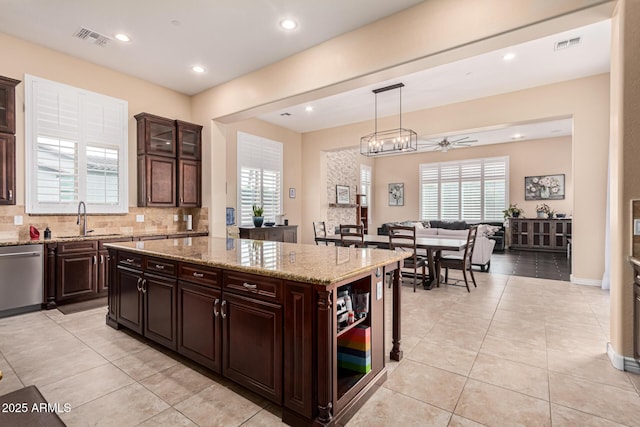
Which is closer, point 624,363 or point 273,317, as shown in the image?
point 273,317

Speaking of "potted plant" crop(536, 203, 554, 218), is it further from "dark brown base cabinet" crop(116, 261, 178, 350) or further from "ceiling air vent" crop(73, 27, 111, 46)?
"ceiling air vent" crop(73, 27, 111, 46)

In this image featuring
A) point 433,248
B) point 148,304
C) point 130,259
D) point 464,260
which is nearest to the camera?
point 148,304

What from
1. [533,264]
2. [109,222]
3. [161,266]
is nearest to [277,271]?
[161,266]

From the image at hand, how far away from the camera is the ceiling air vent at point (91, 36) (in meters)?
3.84

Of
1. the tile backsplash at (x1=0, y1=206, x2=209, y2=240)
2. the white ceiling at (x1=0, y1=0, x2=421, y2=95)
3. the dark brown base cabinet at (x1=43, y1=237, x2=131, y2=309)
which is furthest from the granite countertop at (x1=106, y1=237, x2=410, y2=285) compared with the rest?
the white ceiling at (x1=0, y1=0, x2=421, y2=95)

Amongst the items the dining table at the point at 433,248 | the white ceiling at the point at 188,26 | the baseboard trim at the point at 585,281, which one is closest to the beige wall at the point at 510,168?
the baseboard trim at the point at 585,281

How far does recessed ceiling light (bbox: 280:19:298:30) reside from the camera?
11.8 ft

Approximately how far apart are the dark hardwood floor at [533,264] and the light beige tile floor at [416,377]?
248 centimetres

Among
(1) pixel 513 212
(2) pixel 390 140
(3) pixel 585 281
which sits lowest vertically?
(3) pixel 585 281

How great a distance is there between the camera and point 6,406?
116 centimetres

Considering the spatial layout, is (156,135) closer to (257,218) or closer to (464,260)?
(257,218)

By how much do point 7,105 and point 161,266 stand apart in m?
3.21

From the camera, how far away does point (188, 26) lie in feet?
12.2

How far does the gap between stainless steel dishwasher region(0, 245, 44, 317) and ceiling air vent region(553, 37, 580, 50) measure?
6994 mm
